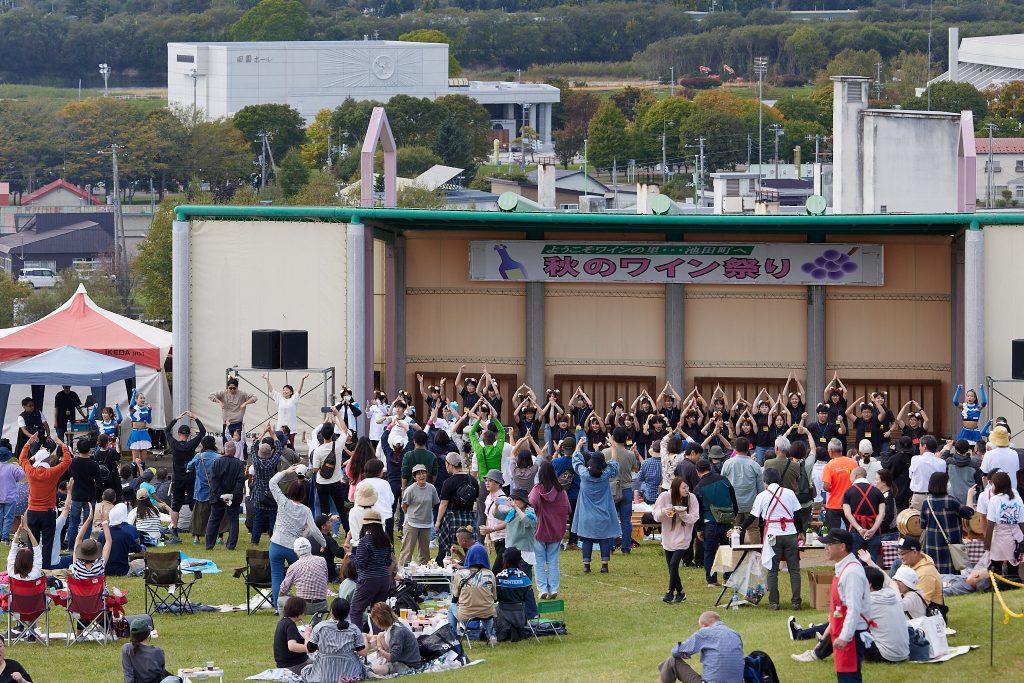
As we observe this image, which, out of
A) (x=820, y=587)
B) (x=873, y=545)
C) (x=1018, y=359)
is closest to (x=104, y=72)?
(x=1018, y=359)

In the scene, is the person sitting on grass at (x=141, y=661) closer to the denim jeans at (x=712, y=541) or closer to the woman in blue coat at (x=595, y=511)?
the woman in blue coat at (x=595, y=511)

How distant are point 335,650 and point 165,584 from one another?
3144 mm

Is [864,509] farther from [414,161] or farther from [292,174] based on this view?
[292,174]

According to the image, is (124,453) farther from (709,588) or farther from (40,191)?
(40,191)

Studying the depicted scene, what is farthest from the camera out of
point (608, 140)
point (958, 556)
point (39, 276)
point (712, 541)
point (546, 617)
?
point (608, 140)

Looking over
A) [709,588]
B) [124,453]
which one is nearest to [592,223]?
[124,453]

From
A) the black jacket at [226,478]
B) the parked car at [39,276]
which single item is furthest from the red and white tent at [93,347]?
the parked car at [39,276]

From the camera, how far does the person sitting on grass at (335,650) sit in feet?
41.0

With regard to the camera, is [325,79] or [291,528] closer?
[291,528]

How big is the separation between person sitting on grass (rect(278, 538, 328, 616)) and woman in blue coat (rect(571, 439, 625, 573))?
132 inches

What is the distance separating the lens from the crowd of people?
1300 cm

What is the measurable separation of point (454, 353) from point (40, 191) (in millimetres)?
104674

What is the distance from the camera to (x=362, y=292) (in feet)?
79.0

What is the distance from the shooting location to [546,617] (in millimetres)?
14594
